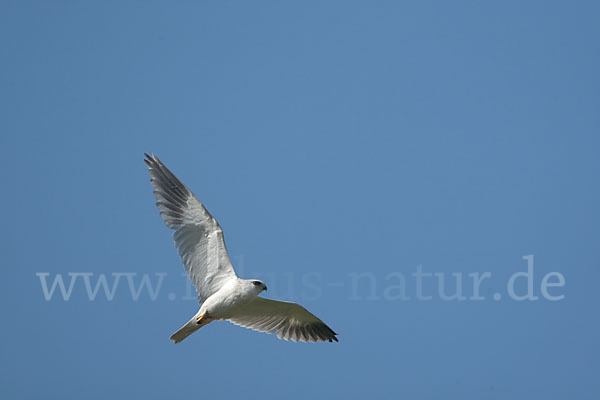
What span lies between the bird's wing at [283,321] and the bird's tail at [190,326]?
0.80 meters

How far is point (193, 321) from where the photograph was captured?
473 inches

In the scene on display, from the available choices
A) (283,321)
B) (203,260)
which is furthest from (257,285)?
(283,321)

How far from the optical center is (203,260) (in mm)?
12516

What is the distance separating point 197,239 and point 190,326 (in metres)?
1.45

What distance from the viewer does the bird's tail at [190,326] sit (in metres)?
12.0

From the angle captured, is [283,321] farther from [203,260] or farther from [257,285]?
[203,260]

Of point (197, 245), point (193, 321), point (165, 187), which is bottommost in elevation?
point (193, 321)

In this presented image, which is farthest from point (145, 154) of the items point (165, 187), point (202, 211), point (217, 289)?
point (217, 289)

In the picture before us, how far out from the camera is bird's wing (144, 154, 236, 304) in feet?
40.6

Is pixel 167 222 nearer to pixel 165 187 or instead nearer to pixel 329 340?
pixel 165 187

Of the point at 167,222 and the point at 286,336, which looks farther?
the point at 286,336

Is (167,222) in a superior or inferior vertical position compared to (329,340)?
superior

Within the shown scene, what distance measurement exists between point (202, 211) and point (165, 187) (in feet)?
2.79

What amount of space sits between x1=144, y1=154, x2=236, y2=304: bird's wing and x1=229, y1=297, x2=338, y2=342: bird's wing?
76 cm
